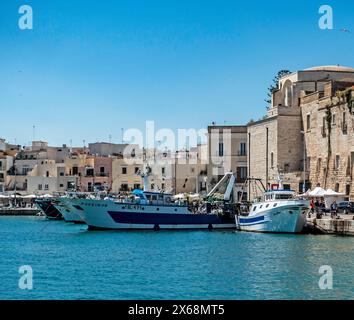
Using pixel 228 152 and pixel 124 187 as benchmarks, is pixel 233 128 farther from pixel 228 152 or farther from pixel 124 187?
pixel 124 187

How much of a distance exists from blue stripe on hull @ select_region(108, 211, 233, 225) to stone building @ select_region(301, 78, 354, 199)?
8.92 m

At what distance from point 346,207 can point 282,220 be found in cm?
445

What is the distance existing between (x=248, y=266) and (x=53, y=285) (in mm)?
7825

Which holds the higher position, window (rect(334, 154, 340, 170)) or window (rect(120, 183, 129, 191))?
window (rect(334, 154, 340, 170))

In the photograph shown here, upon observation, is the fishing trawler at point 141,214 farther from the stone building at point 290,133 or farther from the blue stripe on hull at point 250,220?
the stone building at point 290,133

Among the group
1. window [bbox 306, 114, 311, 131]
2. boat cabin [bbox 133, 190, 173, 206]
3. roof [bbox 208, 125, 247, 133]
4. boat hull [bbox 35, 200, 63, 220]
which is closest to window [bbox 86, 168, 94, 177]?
boat hull [bbox 35, 200, 63, 220]

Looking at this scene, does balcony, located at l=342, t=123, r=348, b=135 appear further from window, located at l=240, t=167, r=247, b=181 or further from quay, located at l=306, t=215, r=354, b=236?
window, located at l=240, t=167, r=247, b=181

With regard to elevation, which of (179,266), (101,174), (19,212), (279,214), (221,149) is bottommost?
(179,266)

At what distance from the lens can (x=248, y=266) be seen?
93.0ft

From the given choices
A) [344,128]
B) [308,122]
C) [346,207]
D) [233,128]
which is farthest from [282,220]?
[233,128]

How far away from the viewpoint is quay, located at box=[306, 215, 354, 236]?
39406mm

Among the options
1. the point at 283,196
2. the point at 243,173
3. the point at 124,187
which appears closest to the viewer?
the point at 283,196

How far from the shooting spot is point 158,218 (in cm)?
5028

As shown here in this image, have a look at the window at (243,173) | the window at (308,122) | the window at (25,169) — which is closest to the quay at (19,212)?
the window at (25,169)
